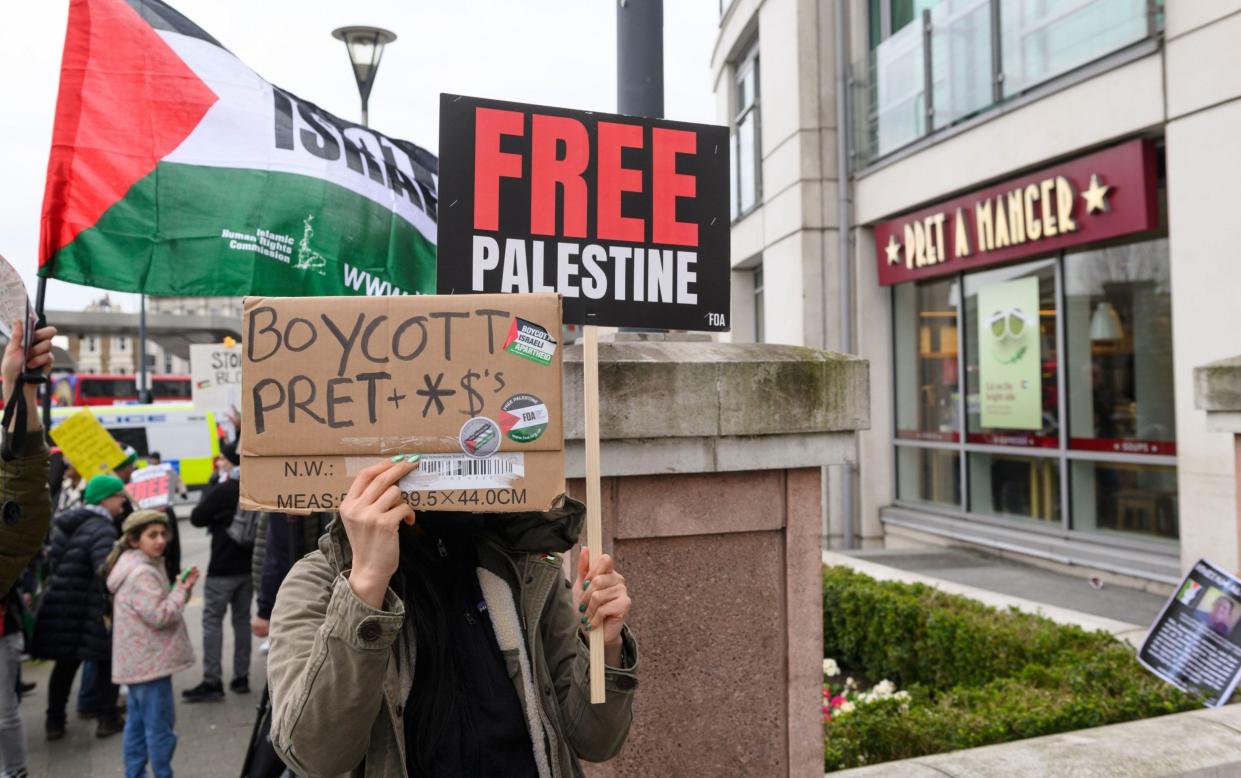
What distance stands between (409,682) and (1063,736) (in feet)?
9.75

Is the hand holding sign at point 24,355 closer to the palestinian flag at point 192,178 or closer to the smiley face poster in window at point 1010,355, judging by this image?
the palestinian flag at point 192,178

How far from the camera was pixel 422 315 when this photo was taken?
2010mm

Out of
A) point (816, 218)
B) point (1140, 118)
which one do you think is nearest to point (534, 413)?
point (1140, 118)

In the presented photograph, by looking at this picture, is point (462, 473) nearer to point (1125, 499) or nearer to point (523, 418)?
point (523, 418)

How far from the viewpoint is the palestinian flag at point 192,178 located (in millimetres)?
3750

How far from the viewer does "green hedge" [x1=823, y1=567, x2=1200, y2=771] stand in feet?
13.2

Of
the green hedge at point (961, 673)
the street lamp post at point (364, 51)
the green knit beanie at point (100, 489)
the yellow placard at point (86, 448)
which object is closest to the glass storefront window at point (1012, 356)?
the green hedge at point (961, 673)

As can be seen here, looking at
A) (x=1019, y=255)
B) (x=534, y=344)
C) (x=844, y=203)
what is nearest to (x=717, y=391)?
(x=534, y=344)

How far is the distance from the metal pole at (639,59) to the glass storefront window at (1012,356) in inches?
330

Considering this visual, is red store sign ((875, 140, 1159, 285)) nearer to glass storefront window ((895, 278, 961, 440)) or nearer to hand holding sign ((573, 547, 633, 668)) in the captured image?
glass storefront window ((895, 278, 961, 440))

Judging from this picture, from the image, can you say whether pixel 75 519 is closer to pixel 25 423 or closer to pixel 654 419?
pixel 25 423

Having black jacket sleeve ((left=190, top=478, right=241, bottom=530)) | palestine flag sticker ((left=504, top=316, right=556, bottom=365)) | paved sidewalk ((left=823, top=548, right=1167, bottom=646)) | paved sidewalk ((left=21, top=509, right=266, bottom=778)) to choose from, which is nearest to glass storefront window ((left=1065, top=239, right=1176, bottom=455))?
paved sidewalk ((left=823, top=548, right=1167, bottom=646))

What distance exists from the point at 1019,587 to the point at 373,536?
9007 millimetres

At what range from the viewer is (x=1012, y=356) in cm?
1116
